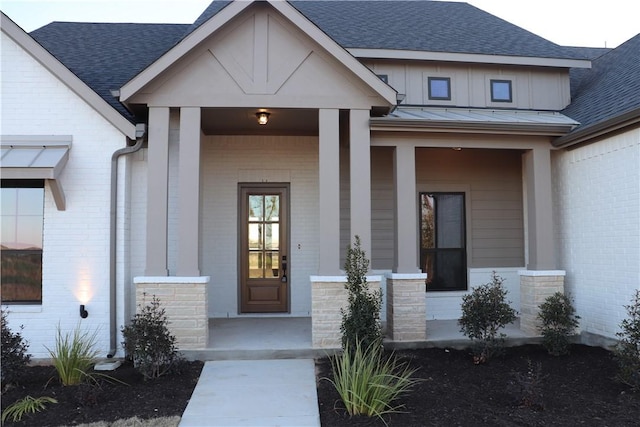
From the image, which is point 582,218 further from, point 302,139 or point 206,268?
point 206,268

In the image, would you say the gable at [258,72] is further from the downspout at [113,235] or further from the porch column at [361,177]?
the downspout at [113,235]

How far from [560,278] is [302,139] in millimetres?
5072

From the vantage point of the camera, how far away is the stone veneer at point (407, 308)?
7379mm

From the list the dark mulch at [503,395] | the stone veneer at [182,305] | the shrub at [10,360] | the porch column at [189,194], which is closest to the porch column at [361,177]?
the dark mulch at [503,395]

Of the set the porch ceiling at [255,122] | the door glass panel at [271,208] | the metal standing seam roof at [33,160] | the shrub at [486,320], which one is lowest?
the shrub at [486,320]

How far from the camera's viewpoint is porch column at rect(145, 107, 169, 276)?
6930 millimetres

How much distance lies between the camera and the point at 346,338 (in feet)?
21.1

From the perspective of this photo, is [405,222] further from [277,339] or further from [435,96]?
[435,96]

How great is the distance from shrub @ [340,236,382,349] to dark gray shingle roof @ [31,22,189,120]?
4.32 m

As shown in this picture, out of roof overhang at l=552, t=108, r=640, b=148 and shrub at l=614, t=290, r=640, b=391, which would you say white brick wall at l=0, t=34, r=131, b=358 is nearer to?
shrub at l=614, t=290, r=640, b=391

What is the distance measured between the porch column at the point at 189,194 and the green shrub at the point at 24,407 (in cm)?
223

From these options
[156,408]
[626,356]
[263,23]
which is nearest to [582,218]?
[626,356]

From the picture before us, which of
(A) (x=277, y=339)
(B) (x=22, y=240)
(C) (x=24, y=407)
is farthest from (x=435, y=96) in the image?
(C) (x=24, y=407)

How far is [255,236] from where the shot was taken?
944 cm
